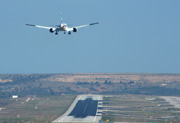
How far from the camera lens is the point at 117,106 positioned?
189125 millimetres

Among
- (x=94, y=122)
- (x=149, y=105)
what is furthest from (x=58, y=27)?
(x=149, y=105)

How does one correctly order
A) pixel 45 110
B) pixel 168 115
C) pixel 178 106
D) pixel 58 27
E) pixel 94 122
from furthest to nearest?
pixel 178 106
pixel 45 110
pixel 168 115
pixel 94 122
pixel 58 27

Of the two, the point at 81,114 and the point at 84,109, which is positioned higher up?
the point at 84,109

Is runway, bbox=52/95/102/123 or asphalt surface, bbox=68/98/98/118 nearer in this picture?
runway, bbox=52/95/102/123

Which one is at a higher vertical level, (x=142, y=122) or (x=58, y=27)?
(x=58, y=27)

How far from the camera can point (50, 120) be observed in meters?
143

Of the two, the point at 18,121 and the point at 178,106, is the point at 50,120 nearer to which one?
the point at 18,121

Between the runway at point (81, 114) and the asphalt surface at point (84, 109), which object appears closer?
the runway at point (81, 114)

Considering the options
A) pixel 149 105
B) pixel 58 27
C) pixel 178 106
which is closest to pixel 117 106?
pixel 149 105

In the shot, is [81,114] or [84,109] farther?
[84,109]

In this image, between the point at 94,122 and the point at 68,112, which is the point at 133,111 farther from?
the point at 94,122

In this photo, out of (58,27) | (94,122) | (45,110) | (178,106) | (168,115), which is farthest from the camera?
(178,106)

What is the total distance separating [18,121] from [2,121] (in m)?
5.14

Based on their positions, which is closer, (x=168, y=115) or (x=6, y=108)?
(x=168, y=115)
